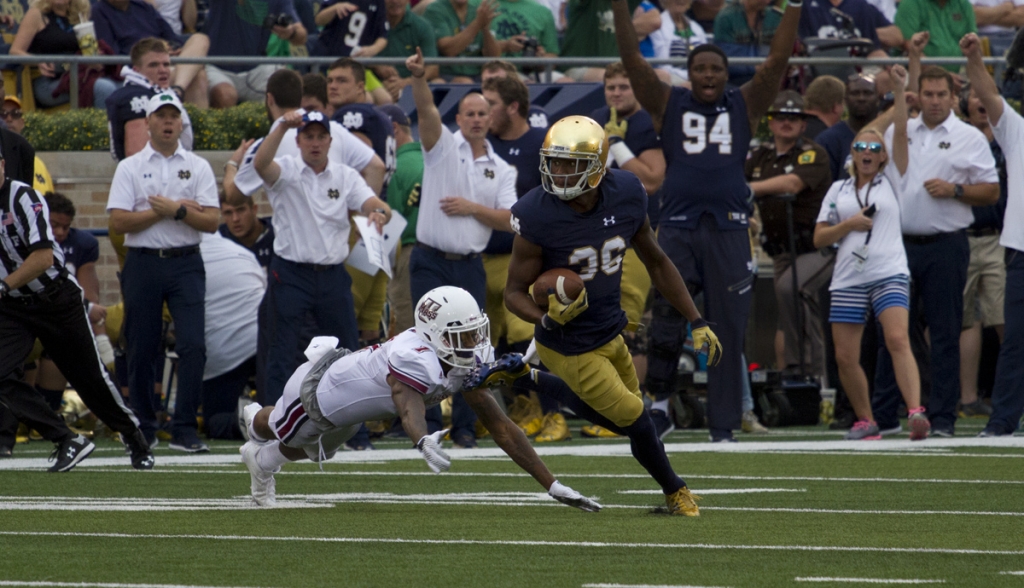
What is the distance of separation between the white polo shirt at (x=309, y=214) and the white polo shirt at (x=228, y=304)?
1.35 m

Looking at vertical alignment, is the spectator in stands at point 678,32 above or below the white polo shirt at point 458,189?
above

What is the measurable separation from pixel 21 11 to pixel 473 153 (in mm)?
6213

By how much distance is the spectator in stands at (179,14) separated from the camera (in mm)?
15312

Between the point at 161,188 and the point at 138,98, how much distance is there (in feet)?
3.69

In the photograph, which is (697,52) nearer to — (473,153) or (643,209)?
(473,153)

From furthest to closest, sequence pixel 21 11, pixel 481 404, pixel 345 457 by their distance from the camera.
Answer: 1. pixel 21 11
2. pixel 345 457
3. pixel 481 404

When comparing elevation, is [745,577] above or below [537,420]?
above

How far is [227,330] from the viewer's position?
11.7m

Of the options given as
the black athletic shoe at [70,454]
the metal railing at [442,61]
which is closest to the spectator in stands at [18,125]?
the metal railing at [442,61]

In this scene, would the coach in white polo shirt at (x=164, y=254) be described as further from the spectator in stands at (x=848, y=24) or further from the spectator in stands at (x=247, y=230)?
the spectator in stands at (x=848, y=24)

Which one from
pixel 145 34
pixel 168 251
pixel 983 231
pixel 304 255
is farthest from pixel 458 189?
pixel 145 34

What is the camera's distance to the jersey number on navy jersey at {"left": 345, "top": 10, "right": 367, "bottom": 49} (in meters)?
14.7

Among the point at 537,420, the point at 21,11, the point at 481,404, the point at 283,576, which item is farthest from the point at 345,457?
the point at 21,11

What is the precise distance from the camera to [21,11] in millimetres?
14930
